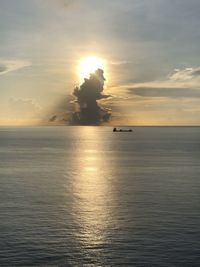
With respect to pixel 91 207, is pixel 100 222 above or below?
above

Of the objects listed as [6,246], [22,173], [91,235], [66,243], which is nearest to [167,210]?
[91,235]

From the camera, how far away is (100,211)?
2916 inches

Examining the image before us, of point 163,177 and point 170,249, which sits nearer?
point 170,249

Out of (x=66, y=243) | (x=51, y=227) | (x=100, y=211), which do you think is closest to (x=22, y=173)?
(x=100, y=211)

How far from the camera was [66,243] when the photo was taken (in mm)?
54969

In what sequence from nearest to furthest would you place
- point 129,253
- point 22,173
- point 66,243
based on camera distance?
1. point 129,253
2. point 66,243
3. point 22,173

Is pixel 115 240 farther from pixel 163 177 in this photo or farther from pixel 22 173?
pixel 22 173

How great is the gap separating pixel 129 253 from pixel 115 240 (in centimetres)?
514

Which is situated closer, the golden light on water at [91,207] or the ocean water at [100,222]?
the ocean water at [100,222]

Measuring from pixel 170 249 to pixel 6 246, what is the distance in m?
20.4

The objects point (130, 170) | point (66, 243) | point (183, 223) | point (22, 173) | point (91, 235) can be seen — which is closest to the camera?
point (66, 243)

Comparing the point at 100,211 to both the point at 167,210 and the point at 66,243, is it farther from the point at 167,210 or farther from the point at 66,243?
the point at 66,243

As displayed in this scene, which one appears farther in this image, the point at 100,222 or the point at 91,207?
the point at 91,207

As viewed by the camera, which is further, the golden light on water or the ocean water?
the golden light on water
